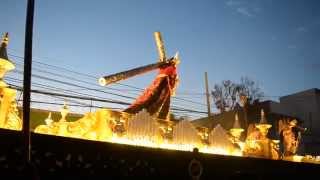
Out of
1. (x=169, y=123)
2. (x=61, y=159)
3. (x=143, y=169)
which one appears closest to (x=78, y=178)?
(x=61, y=159)

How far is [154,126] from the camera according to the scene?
9867 mm

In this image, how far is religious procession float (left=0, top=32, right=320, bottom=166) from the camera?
8.36 meters

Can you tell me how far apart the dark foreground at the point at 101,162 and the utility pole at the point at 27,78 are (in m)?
0.41

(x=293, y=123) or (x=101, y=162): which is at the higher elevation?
(x=293, y=123)

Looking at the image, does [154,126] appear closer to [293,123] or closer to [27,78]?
[27,78]

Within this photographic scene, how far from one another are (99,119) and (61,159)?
7.01ft

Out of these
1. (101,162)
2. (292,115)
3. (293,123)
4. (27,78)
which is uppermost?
(292,115)

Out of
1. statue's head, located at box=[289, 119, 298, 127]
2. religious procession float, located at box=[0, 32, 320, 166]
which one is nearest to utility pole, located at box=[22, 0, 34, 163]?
religious procession float, located at box=[0, 32, 320, 166]

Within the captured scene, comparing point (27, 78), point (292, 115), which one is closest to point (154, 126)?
point (27, 78)

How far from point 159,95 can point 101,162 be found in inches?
161

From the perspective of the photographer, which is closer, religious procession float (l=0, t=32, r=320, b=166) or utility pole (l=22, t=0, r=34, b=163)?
utility pole (l=22, t=0, r=34, b=163)

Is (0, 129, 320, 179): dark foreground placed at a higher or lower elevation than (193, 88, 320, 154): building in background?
lower

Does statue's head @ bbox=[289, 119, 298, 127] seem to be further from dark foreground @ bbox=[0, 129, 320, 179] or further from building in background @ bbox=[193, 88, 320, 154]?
building in background @ bbox=[193, 88, 320, 154]

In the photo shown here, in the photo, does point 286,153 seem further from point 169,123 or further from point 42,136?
point 42,136
